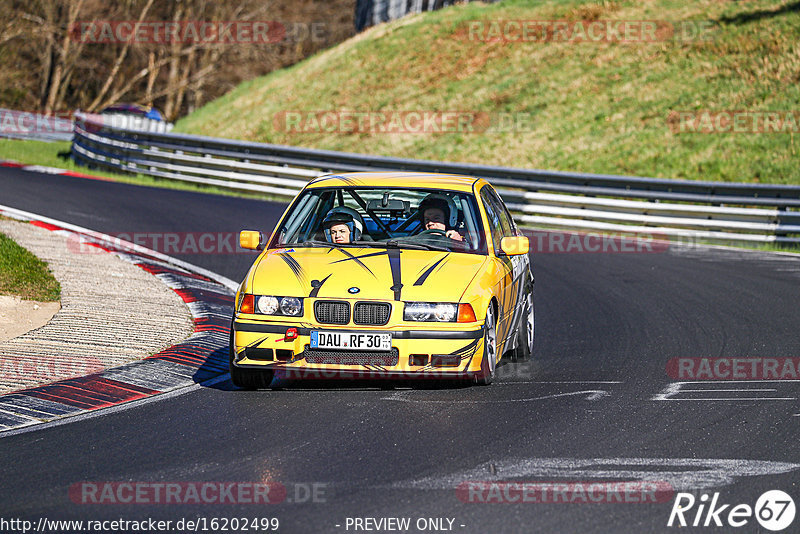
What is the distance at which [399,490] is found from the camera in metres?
5.50

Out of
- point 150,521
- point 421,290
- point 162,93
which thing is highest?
point 162,93

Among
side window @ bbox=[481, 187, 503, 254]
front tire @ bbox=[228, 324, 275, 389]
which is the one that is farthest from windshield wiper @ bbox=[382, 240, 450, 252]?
front tire @ bbox=[228, 324, 275, 389]

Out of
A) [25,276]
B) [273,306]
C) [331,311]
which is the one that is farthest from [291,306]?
[25,276]

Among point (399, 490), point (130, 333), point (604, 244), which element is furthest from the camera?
point (604, 244)

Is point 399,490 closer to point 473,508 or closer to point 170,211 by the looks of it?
point 473,508

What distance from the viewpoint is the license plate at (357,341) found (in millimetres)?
7461

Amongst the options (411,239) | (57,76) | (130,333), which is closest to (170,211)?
(130,333)

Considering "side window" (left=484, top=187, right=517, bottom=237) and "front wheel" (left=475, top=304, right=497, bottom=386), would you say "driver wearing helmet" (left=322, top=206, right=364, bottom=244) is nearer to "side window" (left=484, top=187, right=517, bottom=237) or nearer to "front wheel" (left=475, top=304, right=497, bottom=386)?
"side window" (left=484, top=187, right=517, bottom=237)

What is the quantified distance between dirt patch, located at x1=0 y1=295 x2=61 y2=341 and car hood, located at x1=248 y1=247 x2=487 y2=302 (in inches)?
101

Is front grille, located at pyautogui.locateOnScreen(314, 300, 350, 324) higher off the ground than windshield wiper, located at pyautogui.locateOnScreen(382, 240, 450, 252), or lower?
lower

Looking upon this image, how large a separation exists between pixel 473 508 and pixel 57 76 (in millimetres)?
56519
